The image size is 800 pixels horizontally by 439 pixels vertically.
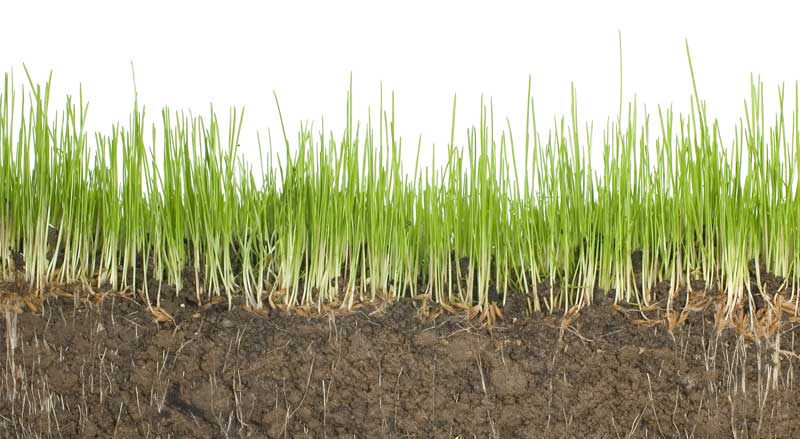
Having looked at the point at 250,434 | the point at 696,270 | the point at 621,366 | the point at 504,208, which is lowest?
the point at 250,434

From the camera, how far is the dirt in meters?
1.82

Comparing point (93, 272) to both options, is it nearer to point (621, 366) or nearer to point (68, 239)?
point (68, 239)

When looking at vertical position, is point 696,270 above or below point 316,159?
below

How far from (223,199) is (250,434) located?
53cm

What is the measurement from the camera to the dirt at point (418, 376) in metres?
1.82

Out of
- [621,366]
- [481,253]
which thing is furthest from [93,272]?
[621,366]

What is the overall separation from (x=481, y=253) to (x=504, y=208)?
12cm

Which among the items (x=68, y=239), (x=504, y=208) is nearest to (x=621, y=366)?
(x=504, y=208)

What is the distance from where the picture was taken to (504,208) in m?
1.92

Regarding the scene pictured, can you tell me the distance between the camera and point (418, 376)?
1.83m

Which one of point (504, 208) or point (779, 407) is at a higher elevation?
point (504, 208)

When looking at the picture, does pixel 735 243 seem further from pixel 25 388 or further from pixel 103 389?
pixel 25 388

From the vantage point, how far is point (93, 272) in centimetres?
193

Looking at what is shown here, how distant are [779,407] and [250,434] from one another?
3.76 ft
